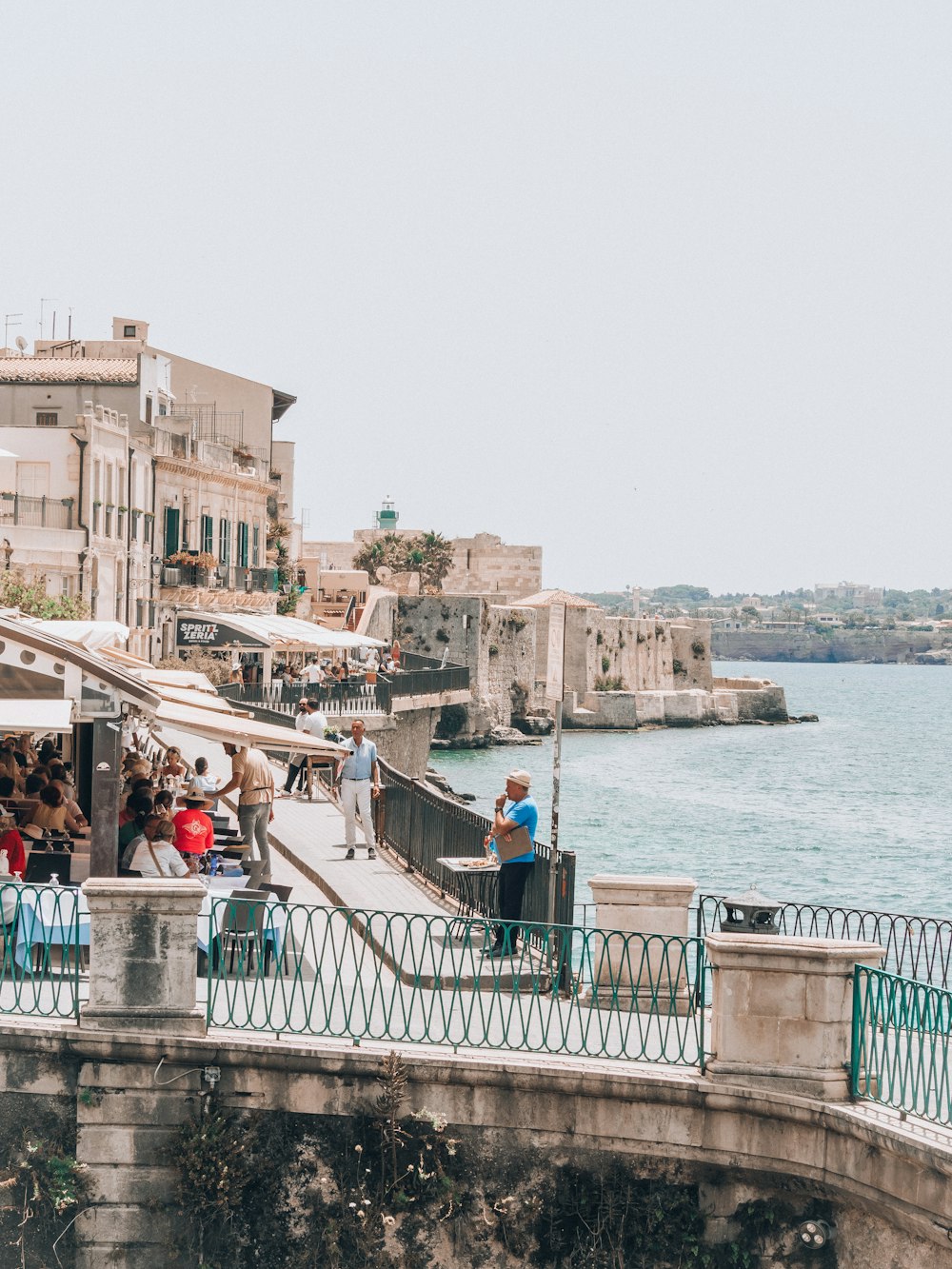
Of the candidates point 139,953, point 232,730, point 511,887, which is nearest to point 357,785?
point 232,730

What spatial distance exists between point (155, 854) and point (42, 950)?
2863 mm

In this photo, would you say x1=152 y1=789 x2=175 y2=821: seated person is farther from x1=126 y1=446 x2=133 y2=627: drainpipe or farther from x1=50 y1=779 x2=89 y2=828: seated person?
x1=126 y1=446 x2=133 y2=627: drainpipe

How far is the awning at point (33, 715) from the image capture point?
11.5 meters

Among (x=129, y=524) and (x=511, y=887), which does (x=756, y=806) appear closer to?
(x=129, y=524)

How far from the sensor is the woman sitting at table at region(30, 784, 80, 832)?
1452cm

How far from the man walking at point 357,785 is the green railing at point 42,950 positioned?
280 inches

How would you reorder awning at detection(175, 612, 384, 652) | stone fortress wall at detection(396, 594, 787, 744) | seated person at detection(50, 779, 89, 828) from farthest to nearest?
stone fortress wall at detection(396, 594, 787, 744), awning at detection(175, 612, 384, 652), seated person at detection(50, 779, 89, 828)

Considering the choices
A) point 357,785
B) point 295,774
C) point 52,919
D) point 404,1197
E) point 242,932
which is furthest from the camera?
point 295,774

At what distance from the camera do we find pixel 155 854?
13156 millimetres

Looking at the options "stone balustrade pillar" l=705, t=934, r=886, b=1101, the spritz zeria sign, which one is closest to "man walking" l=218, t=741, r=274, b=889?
"stone balustrade pillar" l=705, t=934, r=886, b=1101

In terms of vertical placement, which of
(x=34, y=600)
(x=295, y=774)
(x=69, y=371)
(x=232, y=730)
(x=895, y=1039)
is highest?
(x=69, y=371)

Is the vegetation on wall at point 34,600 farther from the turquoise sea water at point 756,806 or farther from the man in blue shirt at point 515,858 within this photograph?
the man in blue shirt at point 515,858

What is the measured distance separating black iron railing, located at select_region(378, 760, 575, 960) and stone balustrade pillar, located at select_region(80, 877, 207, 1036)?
10.4 feet

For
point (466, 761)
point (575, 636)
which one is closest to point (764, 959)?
point (466, 761)
